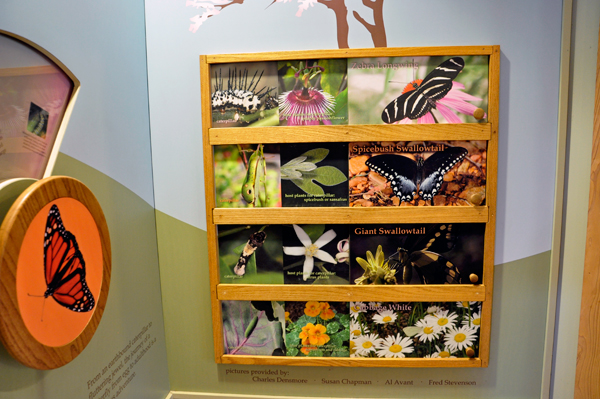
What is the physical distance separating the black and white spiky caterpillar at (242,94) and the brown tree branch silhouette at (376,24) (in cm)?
40

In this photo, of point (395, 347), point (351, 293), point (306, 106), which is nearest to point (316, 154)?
point (306, 106)

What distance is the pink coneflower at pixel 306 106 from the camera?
132cm

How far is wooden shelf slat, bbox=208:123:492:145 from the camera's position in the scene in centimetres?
129

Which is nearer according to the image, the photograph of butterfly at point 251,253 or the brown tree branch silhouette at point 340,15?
the brown tree branch silhouette at point 340,15

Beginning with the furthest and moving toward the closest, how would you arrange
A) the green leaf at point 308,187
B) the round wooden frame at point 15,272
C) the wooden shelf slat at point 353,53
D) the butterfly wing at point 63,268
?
the green leaf at point 308,187 < the wooden shelf slat at point 353,53 < the butterfly wing at point 63,268 < the round wooden frame at point 15,272

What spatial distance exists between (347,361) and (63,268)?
106 cm

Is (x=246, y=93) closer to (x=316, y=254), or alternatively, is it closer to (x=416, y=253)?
(x=316, y=254)

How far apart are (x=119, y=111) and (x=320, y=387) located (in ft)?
4.29

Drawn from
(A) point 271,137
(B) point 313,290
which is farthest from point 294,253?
(A) point 271,137

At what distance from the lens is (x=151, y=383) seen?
54.7 inches

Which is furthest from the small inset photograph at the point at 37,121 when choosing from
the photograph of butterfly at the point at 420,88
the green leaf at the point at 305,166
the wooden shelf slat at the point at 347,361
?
the wooden shelf slat at the point at 347,361

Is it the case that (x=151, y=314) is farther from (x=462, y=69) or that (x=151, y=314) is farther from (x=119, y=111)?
(x=462, y=69)

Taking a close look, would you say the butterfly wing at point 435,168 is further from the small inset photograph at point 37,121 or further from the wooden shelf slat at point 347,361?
the small inset photograph at point 37,121

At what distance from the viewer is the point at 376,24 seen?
4.25 ft
